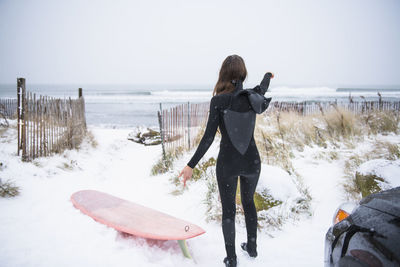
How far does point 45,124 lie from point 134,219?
11.9ft

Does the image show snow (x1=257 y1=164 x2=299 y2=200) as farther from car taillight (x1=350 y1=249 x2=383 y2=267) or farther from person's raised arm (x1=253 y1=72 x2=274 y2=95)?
car taillight (x1=350 y1=249 x2=383 y2=267)

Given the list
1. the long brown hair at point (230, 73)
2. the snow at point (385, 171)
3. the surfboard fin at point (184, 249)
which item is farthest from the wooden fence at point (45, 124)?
the snow at point (385, 171)

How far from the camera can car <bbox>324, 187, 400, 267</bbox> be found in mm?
952

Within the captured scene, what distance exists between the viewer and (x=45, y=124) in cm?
499

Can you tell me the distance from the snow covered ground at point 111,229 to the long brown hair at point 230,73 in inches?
65.7

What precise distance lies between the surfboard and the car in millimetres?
1426

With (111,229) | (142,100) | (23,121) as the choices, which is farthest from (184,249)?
(142,100)

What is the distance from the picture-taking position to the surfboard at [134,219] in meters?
2.36

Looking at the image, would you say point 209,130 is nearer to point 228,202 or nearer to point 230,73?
point 230,73

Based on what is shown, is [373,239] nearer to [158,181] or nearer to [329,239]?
[329,239]

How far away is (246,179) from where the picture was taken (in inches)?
78.9

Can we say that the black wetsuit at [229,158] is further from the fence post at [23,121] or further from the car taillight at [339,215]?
the fence post at [23,121]

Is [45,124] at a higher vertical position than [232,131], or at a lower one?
lower

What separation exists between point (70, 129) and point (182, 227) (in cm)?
450
